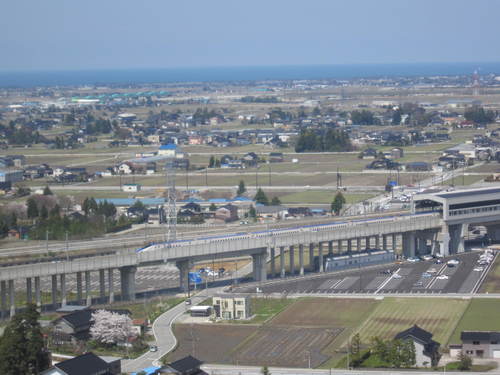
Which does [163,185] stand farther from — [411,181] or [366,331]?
[366,331]

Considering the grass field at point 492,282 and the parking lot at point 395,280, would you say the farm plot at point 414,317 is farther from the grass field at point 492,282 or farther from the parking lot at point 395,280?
the grass field at point 492,282

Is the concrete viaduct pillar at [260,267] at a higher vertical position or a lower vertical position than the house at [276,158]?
higher

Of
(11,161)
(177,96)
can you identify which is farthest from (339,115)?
(177,96)

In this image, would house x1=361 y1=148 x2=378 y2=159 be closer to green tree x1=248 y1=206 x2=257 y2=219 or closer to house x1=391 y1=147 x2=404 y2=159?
house x1=391 y1=147 x2=404 y2=159

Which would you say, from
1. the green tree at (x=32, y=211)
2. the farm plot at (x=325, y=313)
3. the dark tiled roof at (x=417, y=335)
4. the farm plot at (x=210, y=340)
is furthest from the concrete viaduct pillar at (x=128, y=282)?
the green tree at (x=32, y=211)

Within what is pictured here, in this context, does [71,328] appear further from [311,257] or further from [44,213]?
[44,213]

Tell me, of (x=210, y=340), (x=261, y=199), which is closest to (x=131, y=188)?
(x=261, y=199)
